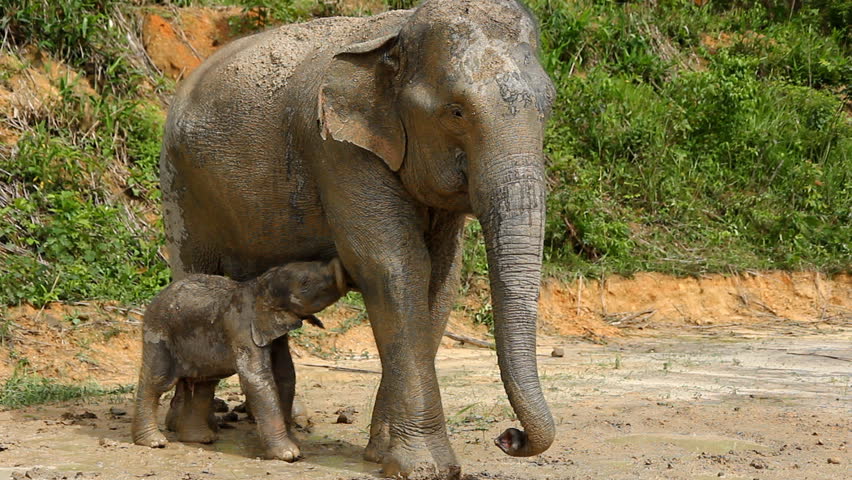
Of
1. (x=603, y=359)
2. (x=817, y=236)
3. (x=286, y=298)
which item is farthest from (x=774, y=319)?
(x=286, y=298)

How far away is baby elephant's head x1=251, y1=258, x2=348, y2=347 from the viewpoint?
5977mm

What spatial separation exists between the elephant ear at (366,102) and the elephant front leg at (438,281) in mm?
558

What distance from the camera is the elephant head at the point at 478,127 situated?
16.5 feet

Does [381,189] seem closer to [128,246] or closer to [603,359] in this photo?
[603,359]

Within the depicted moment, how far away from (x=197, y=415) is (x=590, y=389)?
9.42 feet

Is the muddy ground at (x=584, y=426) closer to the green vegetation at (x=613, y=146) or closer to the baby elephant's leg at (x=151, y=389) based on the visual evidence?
the baby elephant's leg at (x=151, y=389)

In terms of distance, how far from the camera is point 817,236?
1357 centimetres

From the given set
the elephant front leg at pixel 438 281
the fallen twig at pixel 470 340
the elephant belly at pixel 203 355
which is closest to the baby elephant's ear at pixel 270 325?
the elephant belly at pixel 203 355

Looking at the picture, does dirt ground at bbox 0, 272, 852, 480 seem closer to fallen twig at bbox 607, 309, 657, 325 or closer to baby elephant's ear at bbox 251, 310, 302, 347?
fallen twig at bbox 607, 309, 657, 325

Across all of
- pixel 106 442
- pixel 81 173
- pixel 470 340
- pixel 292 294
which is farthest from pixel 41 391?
pixel 470 340

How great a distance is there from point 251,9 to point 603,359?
601 cm

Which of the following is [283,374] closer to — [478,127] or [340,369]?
[478,127]

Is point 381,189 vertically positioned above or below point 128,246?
above

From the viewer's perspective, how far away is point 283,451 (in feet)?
19.9
